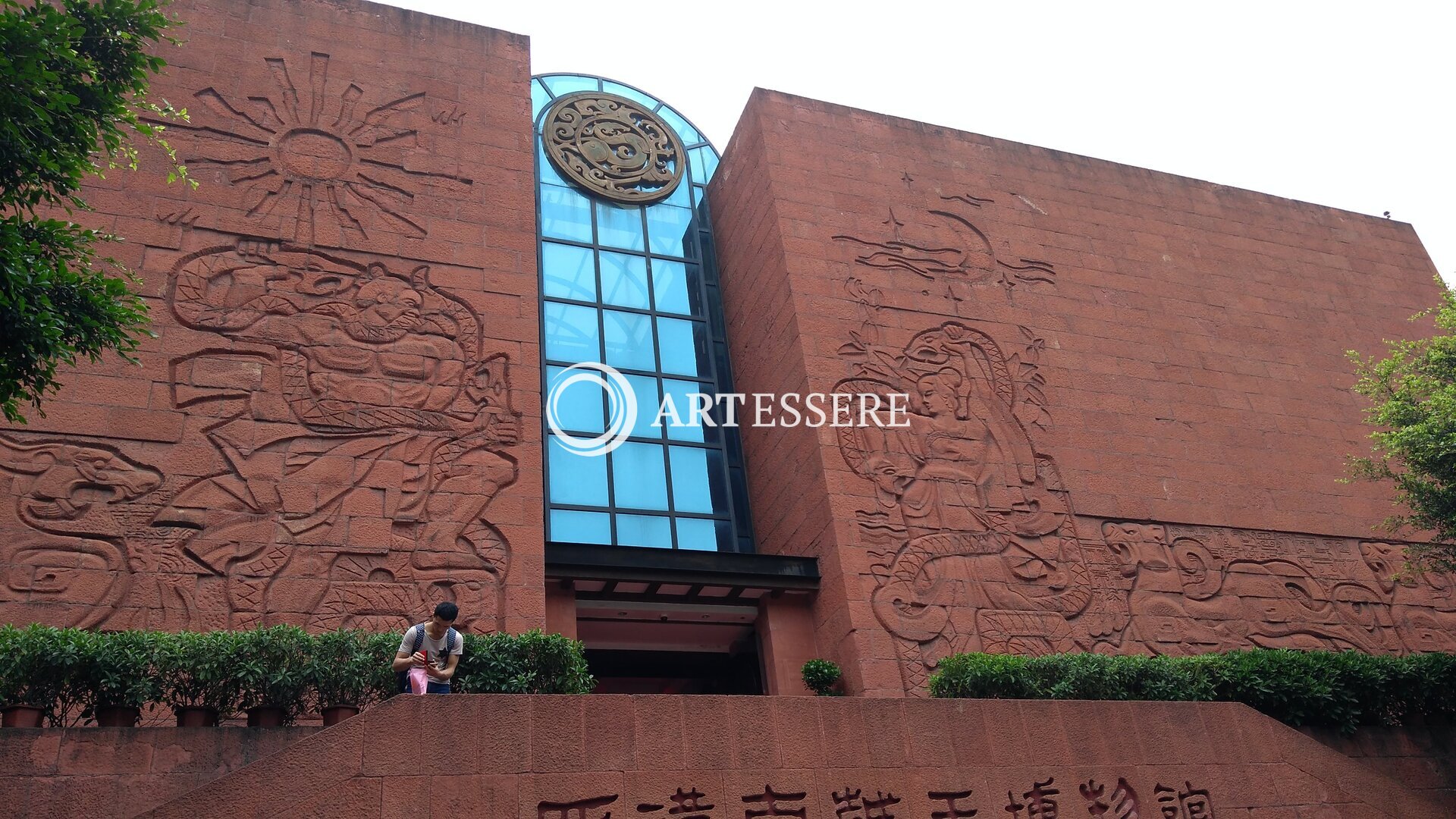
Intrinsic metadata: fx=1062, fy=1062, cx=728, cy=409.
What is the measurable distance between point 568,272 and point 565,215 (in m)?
0.97

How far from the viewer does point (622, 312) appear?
46.7 ft

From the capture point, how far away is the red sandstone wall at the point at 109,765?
235 inches

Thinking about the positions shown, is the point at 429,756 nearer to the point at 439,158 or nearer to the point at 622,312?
the point at 439,158

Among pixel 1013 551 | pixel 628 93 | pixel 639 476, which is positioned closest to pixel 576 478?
pixel 639 476

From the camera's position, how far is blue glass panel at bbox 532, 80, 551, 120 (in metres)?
15.6

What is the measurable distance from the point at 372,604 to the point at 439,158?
5.27 metres

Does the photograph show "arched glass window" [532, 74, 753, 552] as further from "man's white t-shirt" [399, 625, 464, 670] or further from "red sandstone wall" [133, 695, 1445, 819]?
"red sandstone wall" [133, 695, 1445, 819]

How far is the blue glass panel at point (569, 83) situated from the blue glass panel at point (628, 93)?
132mm

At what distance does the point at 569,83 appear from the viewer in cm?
1608

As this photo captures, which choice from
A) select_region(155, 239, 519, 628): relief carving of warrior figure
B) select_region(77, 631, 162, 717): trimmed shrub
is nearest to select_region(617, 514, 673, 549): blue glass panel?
select_region(155, 239, 519, 628): relief carving of warrior figure

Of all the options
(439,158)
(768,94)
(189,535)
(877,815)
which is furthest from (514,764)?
(768,94)

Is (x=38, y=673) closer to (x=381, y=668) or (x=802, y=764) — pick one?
(x=381, y=668)

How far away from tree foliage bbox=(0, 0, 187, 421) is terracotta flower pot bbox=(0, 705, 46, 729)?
1740 mm

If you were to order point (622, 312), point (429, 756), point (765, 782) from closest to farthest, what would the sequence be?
point (429, 756)
point (765, 782)
point (622, 312)
